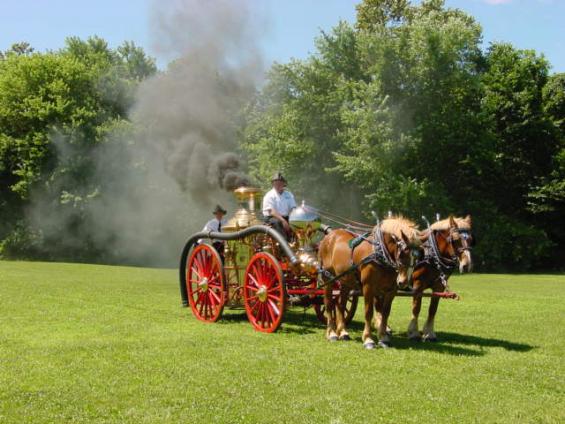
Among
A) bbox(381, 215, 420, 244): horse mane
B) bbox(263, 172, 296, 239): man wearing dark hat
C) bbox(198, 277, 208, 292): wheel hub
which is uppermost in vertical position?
bbox(263, 172, 296, 239): man wearing dark hat

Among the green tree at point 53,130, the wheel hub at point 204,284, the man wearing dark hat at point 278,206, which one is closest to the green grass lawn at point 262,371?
the wheel hub at point 204,284

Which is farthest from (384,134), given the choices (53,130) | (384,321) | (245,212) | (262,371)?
(262,371)

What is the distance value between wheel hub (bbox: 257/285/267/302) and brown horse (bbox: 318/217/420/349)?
3.35 feet

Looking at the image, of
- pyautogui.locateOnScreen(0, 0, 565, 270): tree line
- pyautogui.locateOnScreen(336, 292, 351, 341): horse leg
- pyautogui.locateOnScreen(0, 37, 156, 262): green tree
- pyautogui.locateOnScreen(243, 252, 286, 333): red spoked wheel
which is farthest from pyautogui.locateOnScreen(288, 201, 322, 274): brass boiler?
pyautogui.locateOnScreen(0, 37, 156, 262): green tree

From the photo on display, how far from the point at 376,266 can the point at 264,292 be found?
2030mm

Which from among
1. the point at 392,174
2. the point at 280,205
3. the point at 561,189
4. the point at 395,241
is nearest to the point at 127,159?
the point at 392,174

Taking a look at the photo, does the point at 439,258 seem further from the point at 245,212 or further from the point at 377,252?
the point at 245,212

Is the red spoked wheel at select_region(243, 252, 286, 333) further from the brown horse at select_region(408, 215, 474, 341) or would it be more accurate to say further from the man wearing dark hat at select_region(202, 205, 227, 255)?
the brown horse at select_region(408, 215, 474, 341)

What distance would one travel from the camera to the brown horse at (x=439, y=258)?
29.8ft

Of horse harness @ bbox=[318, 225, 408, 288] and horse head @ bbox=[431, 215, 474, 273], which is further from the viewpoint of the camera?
horse head @ bbox=[431, 215, 474, 273]

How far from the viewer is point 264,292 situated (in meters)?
9.88

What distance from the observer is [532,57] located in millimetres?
32594

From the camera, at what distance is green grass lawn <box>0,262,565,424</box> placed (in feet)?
18.5

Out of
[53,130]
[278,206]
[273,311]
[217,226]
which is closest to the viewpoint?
[273,311]
